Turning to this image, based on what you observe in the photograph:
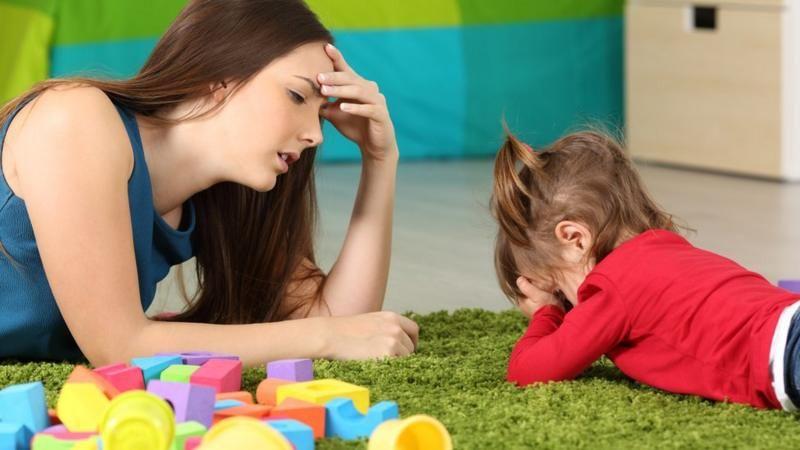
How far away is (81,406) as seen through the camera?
43.9 inches

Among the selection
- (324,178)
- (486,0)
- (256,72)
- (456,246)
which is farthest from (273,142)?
(486,0)

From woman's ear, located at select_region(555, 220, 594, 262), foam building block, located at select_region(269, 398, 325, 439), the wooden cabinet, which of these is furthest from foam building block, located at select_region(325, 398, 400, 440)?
the wooden cabinet

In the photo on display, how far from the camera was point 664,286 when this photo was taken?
49.3 inches

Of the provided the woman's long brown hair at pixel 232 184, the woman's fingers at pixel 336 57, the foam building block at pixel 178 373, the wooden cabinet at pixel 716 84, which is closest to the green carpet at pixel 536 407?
the foam building block at pixel 178 373

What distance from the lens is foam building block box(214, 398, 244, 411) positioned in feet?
3.69

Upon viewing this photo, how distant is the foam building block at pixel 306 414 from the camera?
110 centimetres

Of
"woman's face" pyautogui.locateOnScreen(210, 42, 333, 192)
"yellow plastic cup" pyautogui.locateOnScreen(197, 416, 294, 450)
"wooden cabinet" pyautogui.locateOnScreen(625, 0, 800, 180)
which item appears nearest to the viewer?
"yellow plastic cup" pyautogui.locateOnScreen(197, 416, 294, 450)

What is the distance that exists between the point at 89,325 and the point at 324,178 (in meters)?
→ 2.06

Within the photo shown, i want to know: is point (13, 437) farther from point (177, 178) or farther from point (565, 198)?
point (565, 198)

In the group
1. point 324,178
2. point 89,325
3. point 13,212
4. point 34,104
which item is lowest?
point 324,178

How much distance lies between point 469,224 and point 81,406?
1.65 m

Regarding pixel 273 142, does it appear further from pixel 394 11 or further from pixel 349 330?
pixel 394 11

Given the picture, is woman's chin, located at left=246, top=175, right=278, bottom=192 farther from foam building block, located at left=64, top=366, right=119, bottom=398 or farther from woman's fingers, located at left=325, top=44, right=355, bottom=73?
foam building block, located at left=64, top=366, right=119, bottom=398

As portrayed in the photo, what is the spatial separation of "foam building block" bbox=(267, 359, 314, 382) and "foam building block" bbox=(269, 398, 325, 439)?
0.16 metres
